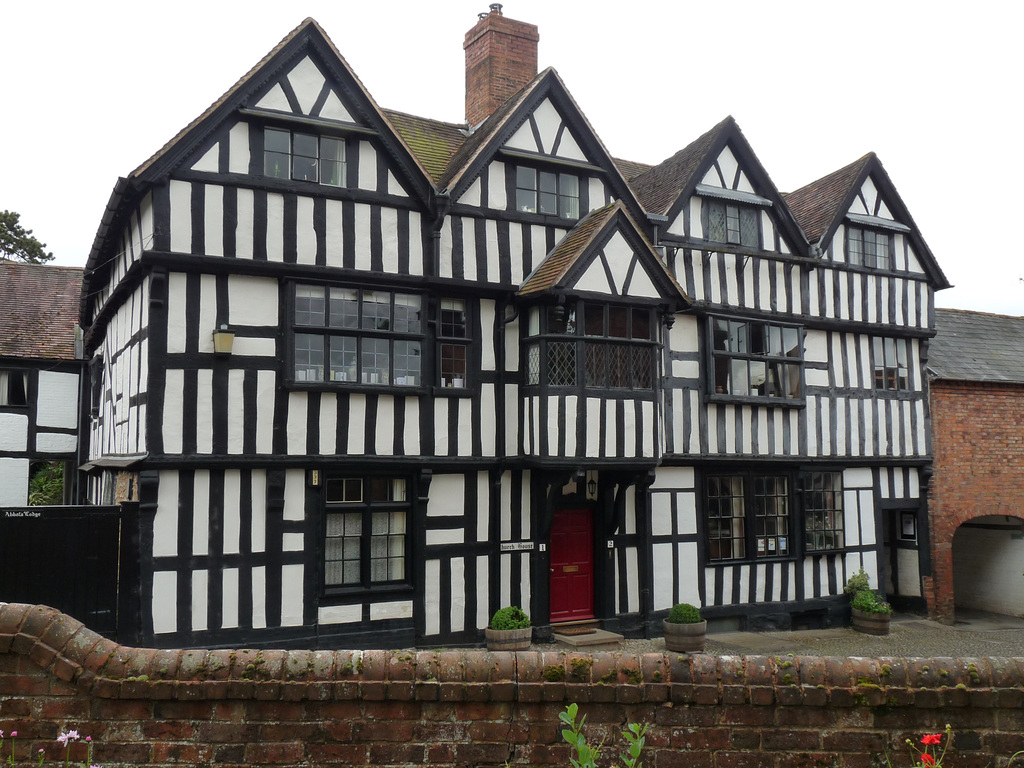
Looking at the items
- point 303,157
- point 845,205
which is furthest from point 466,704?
point 845,205

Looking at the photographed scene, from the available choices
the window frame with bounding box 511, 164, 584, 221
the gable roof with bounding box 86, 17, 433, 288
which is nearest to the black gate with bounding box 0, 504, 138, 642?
the gable roof with bounding box 86, 17, 433, 288

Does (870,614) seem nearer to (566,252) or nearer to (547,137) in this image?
(566,252)

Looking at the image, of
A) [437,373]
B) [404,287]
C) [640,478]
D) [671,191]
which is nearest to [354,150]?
[404,287]

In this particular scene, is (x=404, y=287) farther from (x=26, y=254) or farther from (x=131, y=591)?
(x=26, y=254)

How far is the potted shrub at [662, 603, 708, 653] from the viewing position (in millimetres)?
12688

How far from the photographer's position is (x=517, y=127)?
13.0 meters

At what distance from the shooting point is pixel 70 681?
4242 mm

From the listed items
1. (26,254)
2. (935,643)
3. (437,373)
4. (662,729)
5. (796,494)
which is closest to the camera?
(662,729)

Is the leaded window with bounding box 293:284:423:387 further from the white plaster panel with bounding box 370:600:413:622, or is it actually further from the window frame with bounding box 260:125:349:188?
the white plaster panel with bounding box 370:600:413:622

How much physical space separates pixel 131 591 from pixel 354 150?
258 inches

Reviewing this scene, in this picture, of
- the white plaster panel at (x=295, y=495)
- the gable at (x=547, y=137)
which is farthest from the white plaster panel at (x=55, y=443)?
the gable at (x=547, y=137)

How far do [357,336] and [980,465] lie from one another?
1301 cm

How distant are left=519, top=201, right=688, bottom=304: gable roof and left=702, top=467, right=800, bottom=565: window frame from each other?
3631 mm

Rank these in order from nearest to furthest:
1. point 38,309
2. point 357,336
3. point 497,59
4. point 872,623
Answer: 1. point 357,336
2. point 872,623
3. point 497,59
4. point 38,309
